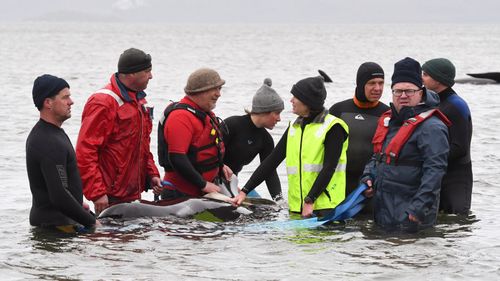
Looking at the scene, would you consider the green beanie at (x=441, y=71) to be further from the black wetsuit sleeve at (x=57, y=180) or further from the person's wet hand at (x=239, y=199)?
the black wetsuit sleeve at (x=57, y=180)

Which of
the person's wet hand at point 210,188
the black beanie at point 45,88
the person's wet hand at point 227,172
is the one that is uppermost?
the black beanie at point 45,88

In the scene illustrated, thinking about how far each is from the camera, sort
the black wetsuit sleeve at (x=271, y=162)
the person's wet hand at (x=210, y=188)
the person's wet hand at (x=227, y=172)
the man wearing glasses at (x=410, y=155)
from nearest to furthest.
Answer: the man wearing glasses at (x=410, y=155), the black wetsuit sleeve at (x=271, y=162), the person's wet hand at (x=210, y=188), the person's wet hand at (x=227, y=172)

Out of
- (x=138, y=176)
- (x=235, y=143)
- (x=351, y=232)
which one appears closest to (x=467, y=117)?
(x=351, y=232)

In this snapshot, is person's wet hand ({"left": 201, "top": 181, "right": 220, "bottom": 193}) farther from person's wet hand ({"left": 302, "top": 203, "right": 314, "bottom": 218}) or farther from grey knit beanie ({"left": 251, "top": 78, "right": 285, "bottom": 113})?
person's wet hand ({"left": 302, "top": 203, "right": 314, "bottom": 218})

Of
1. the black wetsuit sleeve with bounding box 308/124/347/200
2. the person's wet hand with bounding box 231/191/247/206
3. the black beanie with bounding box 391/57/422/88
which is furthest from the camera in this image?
the person's wet hand with bounding box 231/191/247/206

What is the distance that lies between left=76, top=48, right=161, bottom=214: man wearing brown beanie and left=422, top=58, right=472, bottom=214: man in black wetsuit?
11.4 feet

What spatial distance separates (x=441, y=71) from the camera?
1130cm

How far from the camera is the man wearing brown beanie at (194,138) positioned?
11.3 m

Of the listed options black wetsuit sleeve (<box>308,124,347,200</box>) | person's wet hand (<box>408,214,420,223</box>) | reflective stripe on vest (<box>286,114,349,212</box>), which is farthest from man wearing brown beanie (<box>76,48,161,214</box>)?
person's wet hand (<box>408,214,420,223</box>)

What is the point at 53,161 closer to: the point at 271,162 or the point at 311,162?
the point at 271,162

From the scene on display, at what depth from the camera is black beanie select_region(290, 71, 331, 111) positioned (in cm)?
1086

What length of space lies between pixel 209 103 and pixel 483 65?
62208mm

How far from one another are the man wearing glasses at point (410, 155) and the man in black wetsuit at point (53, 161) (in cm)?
334

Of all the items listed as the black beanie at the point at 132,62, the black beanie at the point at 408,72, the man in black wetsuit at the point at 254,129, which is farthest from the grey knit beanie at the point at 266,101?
the black beanie at the point at 408,72
